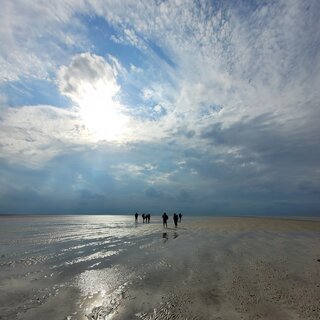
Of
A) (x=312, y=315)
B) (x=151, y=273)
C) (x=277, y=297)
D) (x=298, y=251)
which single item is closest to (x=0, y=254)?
(x=151, y=273)

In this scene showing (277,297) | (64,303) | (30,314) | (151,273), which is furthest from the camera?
(151,273)

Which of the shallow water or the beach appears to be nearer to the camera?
the beach

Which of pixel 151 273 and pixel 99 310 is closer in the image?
pixel 99 310

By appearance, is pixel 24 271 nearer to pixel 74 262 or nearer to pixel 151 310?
pixel 74 262

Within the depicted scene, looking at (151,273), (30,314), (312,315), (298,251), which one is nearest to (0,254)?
(151,273)

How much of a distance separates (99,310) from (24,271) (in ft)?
22.3

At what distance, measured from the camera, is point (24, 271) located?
1309 centimetres

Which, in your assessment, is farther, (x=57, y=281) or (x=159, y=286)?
(x=57, y=281)

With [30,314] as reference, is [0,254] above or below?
above

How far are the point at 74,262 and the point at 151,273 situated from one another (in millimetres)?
4942

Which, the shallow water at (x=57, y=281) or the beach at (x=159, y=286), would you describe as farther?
the shallow water at (x=57, y=281)

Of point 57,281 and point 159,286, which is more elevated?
point 57,281

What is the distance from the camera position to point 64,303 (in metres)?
8.68

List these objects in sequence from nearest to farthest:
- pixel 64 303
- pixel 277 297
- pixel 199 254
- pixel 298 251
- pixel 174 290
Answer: pixel 64 303, pixel 277 297, pixel 174 290, pixel 199 254, pixel 298 251
